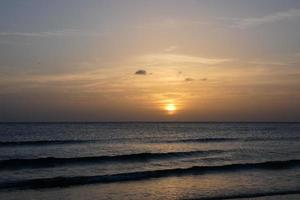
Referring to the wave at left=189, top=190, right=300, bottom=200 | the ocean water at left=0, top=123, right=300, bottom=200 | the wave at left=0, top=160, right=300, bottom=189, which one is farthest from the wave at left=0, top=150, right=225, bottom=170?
the wave at left=189, top=190, right=300, bottom=200

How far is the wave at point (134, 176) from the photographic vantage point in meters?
21.6

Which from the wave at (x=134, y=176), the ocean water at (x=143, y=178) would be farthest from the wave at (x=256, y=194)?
the wave at (x=134, y=176)

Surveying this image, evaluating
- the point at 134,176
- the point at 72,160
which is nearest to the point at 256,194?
the point at 134,176

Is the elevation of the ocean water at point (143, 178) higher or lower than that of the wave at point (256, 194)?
higher

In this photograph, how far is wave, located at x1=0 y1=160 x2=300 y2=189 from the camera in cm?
2165

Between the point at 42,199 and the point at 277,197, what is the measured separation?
377 inches

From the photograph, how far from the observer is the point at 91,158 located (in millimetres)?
33250

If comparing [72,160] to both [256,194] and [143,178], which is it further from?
[256,194]

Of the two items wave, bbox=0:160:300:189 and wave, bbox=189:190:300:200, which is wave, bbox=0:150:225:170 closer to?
wave, bbox=0:160:300:189

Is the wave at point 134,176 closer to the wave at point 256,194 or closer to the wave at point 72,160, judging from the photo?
the wave at point 72,160

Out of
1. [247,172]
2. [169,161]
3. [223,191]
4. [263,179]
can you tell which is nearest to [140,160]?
[169,161]

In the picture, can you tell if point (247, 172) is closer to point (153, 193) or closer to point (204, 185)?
point (204, 185)

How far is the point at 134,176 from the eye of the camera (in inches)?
978

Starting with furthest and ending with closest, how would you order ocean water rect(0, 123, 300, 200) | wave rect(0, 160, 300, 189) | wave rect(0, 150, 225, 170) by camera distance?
wave rect(0, 150, 225, 170) → wave rect(0, 160, 300, 189) → ocean water rect(0, 123, 300, 200)
